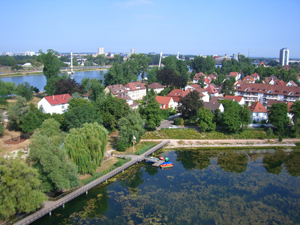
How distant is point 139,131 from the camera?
3100 centimetres

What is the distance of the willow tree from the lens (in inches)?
899

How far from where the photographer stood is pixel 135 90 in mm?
55500

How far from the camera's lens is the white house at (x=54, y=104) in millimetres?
38188

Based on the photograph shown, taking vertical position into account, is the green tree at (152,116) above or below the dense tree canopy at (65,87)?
below

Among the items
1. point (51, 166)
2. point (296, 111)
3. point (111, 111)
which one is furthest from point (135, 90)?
point (51, 166)

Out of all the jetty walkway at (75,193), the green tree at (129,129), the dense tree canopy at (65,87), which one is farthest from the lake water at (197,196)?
the dense tree canopy at (65,87)

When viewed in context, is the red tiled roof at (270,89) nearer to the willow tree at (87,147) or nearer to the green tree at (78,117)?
the green tree at (78,117)

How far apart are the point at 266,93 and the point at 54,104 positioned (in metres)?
37.3

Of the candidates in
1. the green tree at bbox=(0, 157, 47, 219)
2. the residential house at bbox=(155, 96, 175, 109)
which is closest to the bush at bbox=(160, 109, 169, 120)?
the residential house at bbox=(155, 96, 175, 109)

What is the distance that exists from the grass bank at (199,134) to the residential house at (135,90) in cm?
2024

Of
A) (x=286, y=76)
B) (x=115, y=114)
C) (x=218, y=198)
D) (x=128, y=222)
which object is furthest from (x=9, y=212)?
(x=286, y=76)

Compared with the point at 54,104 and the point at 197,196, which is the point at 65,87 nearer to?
the point at 54,104

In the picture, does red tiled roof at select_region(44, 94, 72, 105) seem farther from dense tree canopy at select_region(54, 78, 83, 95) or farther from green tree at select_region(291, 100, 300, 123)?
green tree at select_region(291, 100, 300, 123)

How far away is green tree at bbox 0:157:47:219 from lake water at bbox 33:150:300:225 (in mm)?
2060
